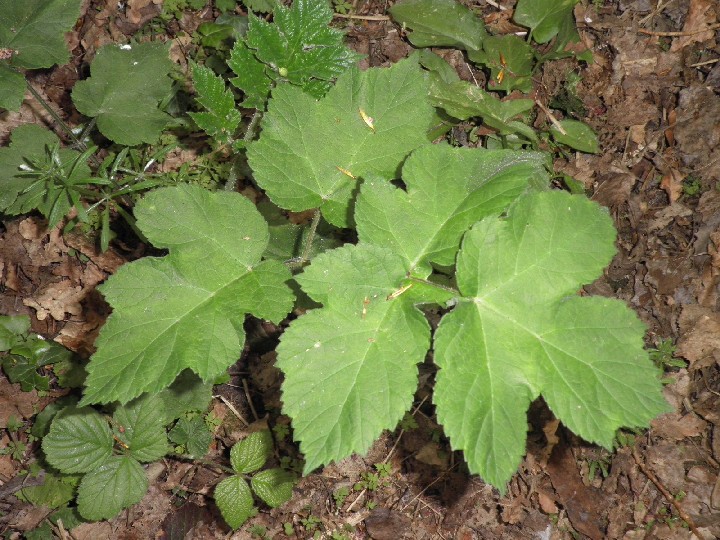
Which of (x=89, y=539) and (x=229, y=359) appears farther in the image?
(x=89, y=539)

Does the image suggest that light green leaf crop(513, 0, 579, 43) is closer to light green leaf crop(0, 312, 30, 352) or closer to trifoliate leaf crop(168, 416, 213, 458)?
trifoliate leaf crop(168, 416, 213, 458)

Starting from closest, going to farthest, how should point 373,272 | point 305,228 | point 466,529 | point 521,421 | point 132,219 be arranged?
point 521,421 < point 373,272 < point 305,228 < point 132,219 < point 466,529

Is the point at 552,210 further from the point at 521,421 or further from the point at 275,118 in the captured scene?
the point at 275,118

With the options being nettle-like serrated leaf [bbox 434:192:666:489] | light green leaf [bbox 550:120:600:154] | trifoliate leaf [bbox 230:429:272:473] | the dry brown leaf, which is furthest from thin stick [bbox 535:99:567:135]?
trifoliate leaf [bbox 230:429:272:473]

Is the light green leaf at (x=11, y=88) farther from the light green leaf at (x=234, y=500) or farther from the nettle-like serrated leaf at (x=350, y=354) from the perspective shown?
the light green leaf at (x=234, y=500)

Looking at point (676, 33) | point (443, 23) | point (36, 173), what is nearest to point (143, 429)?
point (36, 173)

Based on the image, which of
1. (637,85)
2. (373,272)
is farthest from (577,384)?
(637,85)

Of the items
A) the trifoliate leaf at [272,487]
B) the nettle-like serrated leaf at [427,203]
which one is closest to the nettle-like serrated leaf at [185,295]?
the nettle-like serrated leaf at [427,203]
